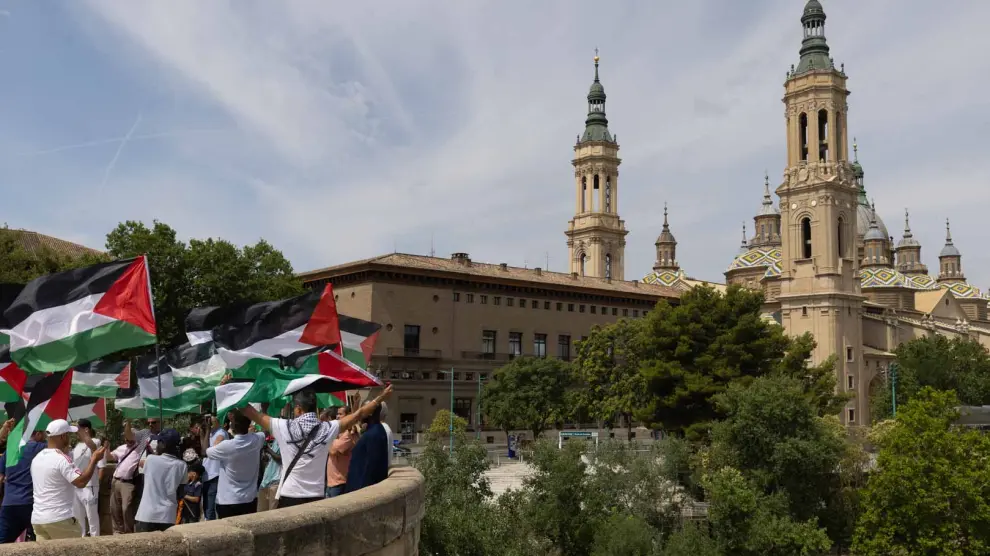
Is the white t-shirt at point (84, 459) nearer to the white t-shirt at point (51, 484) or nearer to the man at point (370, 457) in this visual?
the white t-shirt at point (51, 484)

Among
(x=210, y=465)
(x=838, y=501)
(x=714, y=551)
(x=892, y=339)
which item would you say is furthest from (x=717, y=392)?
(x=892, y=339)

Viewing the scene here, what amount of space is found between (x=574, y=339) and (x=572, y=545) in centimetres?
3830

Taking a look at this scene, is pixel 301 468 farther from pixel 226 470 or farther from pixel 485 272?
pixel 485 272

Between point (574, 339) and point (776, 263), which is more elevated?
point (776, 263)

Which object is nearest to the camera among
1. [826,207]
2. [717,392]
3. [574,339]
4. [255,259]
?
[717,392]

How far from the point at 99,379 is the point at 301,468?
39.7 ft

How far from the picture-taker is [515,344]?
71125 mm

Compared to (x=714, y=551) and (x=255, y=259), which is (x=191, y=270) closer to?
(x=255, y=259)

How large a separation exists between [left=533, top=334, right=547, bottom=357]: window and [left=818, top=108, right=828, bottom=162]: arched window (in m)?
30.0

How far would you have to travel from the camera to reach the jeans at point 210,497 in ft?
39.7

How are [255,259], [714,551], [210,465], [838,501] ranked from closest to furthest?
[210,465] < [714,551] < [838,501] < [255,259]

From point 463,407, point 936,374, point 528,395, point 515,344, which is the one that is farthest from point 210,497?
Answer: point 936,374

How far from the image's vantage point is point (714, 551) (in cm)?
3672

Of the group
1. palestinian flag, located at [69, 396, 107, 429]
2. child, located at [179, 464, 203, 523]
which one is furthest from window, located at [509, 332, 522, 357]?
child, located at [179, 464, 203, 523]
